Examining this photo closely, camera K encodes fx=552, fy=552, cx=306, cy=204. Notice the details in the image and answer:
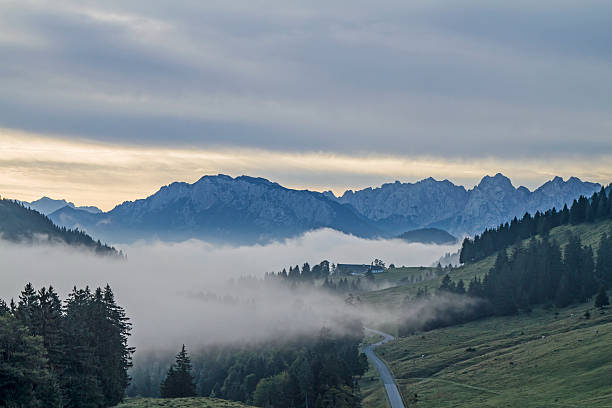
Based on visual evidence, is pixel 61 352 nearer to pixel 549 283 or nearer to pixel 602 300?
pixel 602 300

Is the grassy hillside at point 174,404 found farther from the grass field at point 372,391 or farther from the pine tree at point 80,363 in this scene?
the grass field at point 372,391

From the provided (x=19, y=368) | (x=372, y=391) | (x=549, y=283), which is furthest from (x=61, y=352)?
(x=549, y=283)

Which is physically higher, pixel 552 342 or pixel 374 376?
pixel 552 342

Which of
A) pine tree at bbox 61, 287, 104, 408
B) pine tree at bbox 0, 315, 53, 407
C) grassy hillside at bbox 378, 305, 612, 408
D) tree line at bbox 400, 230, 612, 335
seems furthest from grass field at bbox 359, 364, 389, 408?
tree line at bbox 400, 230, 612, 335

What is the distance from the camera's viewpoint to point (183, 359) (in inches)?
4200

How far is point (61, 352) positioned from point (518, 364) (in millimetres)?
78931

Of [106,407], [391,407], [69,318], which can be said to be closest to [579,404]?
[391,407]

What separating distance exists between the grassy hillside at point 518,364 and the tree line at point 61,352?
51688 millimetres

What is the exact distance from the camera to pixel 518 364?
338ft

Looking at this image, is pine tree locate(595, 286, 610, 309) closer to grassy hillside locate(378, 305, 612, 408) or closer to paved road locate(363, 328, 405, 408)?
grassy hillside locate(378, 305, 612, 408)

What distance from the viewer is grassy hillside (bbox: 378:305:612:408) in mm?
79875

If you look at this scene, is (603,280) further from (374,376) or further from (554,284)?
(374,376)

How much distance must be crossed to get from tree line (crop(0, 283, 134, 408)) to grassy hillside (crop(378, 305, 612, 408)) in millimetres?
51688

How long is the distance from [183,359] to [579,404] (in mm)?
68980
